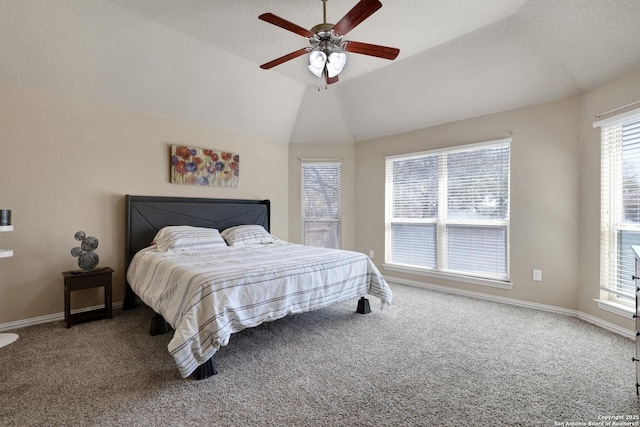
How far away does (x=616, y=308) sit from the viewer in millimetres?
2752

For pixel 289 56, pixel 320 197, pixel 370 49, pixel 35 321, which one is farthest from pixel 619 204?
pixel 35 321

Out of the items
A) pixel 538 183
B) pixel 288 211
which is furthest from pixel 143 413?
pixel 538 183

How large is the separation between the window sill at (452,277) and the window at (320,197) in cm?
108

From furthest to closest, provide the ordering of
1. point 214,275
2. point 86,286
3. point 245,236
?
point 245,236, point 86,286, point 214,275

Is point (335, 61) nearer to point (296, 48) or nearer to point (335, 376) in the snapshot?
point (296, 48)

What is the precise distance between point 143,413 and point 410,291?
11.1 feet

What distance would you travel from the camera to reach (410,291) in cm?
420

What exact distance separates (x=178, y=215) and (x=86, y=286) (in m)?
1.25

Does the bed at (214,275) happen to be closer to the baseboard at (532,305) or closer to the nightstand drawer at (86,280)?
the nightstand drawer at (86,280)

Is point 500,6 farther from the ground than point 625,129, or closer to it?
farther from the ground

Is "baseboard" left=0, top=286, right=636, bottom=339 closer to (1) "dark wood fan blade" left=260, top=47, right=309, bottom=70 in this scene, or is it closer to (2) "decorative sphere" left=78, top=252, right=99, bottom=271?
(2) "decorative sphere" left=78, top=252, right=99, bottom=271

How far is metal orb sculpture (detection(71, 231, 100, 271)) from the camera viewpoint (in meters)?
3.00

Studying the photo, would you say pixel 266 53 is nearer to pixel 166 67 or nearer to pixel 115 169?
pixel 166 67

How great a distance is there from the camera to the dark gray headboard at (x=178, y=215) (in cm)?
349
